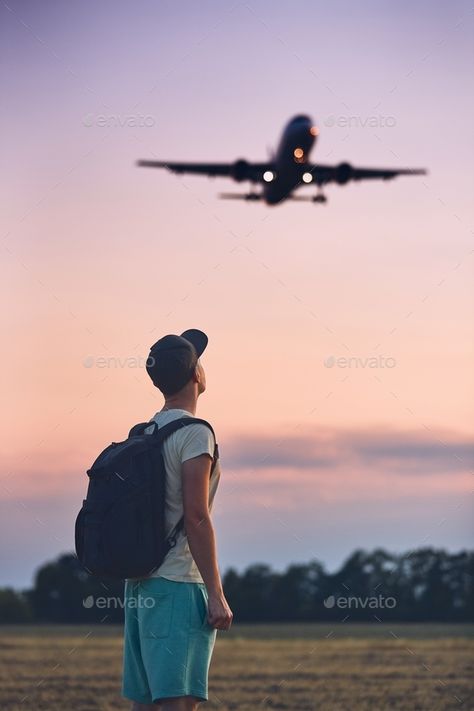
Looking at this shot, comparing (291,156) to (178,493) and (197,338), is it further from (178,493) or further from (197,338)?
(178,493)

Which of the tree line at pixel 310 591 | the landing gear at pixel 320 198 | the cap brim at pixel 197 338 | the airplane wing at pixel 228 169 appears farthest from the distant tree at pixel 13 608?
the cap brim at pixel 197 338

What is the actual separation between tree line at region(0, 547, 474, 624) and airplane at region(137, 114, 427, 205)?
47.7 ft

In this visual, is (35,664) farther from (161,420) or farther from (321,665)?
(161,420)

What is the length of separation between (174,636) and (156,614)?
8 centimetres

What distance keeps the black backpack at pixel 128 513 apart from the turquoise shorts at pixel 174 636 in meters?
0.08

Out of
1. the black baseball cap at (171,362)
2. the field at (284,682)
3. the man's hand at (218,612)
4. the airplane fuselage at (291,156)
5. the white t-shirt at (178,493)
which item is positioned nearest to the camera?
the man's hand at (218,612)

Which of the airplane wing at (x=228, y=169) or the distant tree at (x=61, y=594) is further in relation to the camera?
the distant tree at (x=61, y=594)

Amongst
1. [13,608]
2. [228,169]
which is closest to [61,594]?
[13,608]

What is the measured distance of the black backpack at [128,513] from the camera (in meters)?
3.39

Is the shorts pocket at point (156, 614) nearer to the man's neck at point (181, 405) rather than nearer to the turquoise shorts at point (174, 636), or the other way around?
the turquoise shorts at point (174, 636)

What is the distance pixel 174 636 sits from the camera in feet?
11.1

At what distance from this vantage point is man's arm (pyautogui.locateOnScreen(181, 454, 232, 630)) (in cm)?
334

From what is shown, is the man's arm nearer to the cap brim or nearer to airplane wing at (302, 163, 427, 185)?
the cap brim

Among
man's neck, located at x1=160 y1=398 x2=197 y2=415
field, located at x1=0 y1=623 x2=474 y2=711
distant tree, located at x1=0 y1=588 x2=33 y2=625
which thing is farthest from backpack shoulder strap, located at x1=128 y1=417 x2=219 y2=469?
distant tree, located at x1=0 y1=588 x2=33 y2=625
